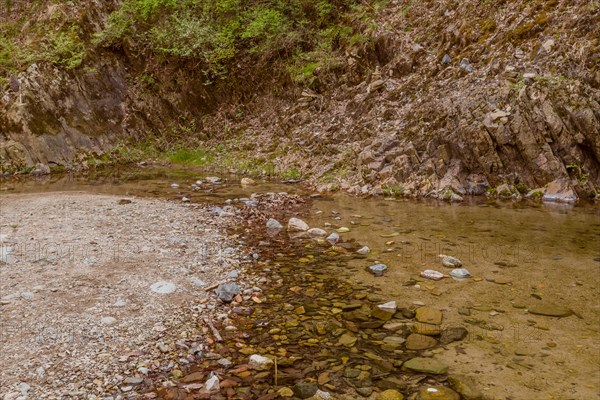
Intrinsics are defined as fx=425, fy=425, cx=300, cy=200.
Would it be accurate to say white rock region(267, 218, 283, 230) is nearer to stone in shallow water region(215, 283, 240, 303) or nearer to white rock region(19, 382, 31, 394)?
stone in shallow water region(215, 283, 240, 303)

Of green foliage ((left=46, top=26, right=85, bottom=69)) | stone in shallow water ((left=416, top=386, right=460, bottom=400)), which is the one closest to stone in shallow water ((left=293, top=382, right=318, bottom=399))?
stone in shallow water ((left=416, top=386, right=460, bottom=400))

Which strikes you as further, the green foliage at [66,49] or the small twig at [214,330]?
the green foliage at [66,49]

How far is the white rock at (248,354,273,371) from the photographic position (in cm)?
332

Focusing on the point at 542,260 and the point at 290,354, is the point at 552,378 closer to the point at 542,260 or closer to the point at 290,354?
the point at 290,354

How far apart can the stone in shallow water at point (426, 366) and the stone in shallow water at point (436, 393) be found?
19cm

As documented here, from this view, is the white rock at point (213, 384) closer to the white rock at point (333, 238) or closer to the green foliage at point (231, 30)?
the white rock at point (333, 238)

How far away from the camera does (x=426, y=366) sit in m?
3.25

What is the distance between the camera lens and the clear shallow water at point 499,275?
316 centimetres

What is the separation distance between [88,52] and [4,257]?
1411 cm

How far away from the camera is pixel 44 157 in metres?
14.6

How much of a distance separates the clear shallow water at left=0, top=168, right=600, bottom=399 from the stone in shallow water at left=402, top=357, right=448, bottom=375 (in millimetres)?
93

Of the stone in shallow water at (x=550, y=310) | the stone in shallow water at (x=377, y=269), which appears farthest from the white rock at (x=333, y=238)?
the stone in shallow water at (x=550, y=310)

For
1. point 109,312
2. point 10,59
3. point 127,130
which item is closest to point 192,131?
point 127,130

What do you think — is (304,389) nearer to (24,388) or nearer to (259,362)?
(259,362)
